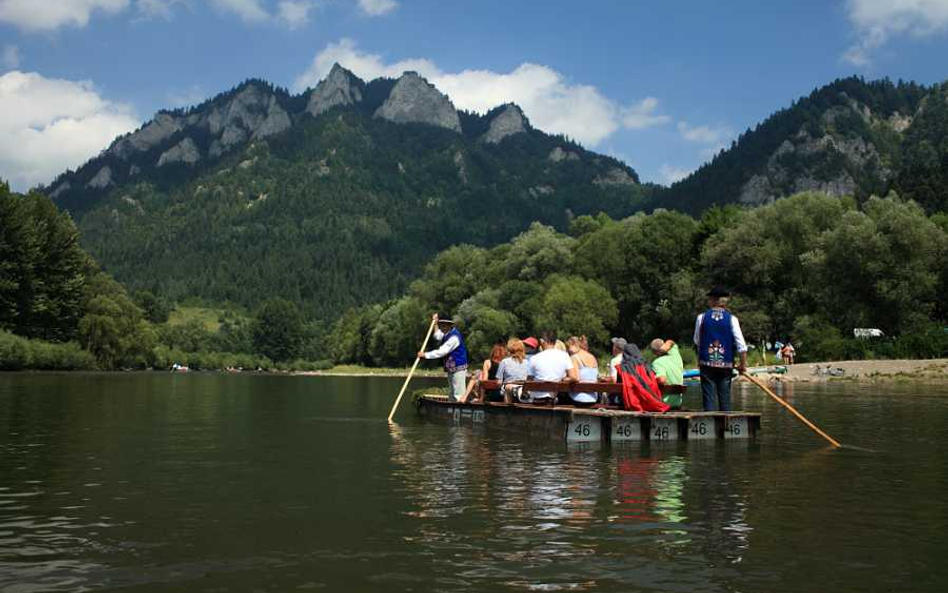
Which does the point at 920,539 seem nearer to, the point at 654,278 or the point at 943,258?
the point at 943,258

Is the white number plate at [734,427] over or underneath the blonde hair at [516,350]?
underneath

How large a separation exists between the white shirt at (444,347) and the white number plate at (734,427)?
30.6 ft

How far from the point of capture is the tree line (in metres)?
62.8

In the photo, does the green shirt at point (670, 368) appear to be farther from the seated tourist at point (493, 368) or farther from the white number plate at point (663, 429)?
the seated tourist at point (493, 368)

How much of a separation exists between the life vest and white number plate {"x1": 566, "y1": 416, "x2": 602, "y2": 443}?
1186 mm

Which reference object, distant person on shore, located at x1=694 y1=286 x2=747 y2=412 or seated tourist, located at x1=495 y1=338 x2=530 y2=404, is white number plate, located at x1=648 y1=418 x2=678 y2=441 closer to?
distant person on shore, located at x1=694 y1=286 x2=747 y2=412

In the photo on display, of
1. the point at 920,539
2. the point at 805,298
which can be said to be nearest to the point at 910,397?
the point at 920,539

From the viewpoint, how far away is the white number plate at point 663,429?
18.6 meters

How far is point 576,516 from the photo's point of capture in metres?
10.5

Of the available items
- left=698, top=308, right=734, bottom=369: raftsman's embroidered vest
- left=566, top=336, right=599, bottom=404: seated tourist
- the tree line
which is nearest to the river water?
left=698, top=308, right=734, bottom=369: raftsman's embroidered vest

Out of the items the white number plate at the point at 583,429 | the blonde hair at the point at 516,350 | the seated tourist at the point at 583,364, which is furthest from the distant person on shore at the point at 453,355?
the white number plate at the point at 583,429

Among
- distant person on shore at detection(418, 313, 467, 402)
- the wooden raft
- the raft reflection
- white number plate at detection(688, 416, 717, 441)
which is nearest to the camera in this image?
the raft reflection

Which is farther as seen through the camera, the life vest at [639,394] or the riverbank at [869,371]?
the riverbank at [869,371]

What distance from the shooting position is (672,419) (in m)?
18.7
